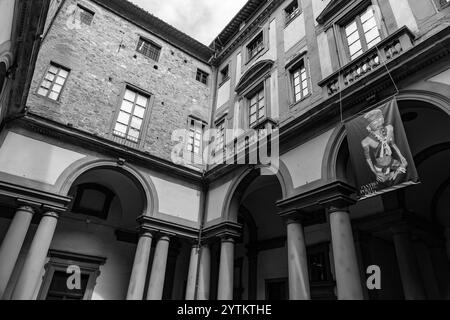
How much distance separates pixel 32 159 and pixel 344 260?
8648 millimetres

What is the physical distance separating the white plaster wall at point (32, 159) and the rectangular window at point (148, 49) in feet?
20.9

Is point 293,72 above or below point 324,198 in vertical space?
above

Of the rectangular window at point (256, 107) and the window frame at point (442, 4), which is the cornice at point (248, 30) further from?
the window frame at point (442, 4)

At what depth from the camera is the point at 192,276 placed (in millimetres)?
10016

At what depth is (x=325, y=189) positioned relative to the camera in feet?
21.8

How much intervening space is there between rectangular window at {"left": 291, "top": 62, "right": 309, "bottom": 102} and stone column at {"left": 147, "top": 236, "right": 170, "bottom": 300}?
6453 millimetres

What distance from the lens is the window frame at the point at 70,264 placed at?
962cm

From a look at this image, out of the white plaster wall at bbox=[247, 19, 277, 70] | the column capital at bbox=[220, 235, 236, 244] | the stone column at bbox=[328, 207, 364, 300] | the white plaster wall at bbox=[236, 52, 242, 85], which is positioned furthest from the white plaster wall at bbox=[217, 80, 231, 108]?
the stone column at bbox=[328, 207, 364, 300]

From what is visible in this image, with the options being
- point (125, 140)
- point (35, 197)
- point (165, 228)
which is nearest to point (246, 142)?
point (165, 228)

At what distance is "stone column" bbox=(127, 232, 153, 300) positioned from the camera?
8.62m

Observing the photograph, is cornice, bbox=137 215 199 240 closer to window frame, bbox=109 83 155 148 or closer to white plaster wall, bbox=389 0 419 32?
window frame, bbox=109 83 155 148

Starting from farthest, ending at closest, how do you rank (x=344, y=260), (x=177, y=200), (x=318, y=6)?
1. (x=177, y=200)
2. (x=318, y=6)
3. (x=344, y=260)

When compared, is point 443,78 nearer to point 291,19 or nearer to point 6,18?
point 291,19
